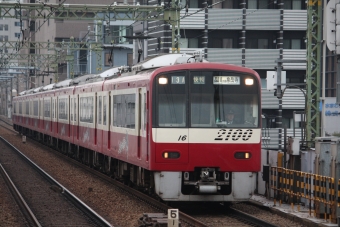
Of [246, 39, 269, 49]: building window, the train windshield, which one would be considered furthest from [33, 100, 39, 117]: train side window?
the train windshield

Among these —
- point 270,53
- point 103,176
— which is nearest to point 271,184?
point 103,176

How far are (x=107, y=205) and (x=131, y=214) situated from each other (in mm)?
1728

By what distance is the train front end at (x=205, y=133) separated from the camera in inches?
603

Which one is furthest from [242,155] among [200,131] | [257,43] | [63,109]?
[257,43]

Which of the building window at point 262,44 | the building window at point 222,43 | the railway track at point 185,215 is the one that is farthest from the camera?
the building window at point 262,44

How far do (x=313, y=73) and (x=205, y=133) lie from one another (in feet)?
18.0

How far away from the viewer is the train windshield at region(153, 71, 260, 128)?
50.5ft

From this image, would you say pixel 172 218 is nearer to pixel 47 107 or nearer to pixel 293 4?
pixel 47 107

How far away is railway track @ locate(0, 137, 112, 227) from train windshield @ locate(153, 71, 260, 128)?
2.34 metres

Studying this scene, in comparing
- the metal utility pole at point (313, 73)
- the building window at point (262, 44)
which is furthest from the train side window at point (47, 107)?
the metal utility pole at point (313, 73)

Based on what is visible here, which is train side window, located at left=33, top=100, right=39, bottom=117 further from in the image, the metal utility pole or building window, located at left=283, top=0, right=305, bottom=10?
the metal utility pole

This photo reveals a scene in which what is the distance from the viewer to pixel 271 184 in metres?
17.1

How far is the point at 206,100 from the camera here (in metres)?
15.5

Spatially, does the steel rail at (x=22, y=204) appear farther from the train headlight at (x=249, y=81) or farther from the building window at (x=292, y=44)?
the building window at (x=292, y=44)
